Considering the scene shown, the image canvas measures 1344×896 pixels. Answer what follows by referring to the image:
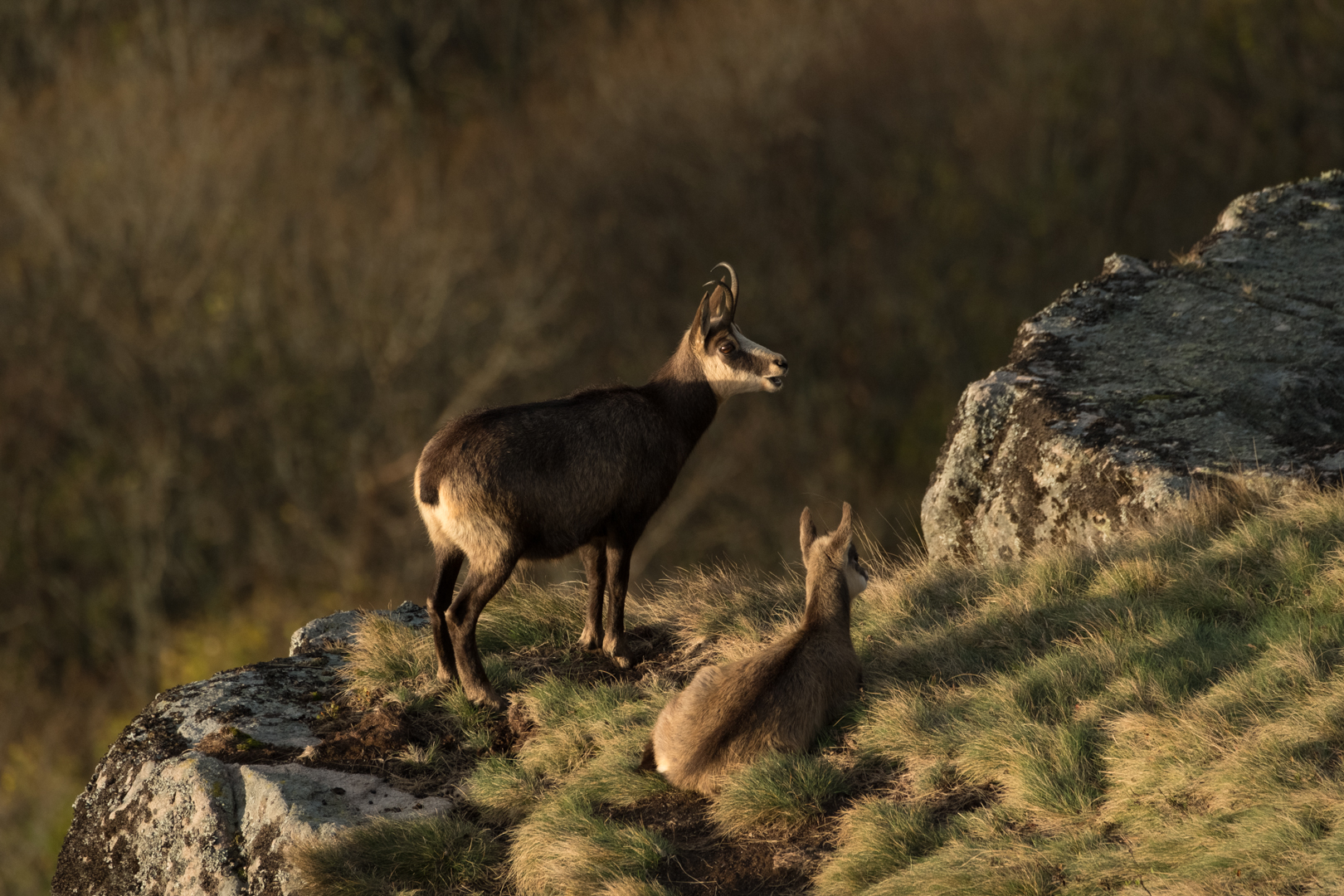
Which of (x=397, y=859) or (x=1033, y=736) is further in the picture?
(x=397, y=859)

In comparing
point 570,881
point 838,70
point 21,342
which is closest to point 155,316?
point 21,342

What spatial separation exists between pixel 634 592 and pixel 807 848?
3.89 metres

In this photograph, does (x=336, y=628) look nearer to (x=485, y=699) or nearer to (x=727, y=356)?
(x=485, y=699)

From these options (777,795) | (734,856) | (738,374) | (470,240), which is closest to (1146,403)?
(738,374)

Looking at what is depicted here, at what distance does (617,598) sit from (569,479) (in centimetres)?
84

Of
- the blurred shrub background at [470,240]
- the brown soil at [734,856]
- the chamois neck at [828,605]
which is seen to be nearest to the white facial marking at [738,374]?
the chamois neck at [828,605]

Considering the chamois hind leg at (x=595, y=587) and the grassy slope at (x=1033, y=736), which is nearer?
the grassy slope at (x=1033, y=736)

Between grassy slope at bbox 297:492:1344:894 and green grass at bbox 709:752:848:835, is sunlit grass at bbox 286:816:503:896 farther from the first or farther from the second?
green grass at bbox 709:752:848:835

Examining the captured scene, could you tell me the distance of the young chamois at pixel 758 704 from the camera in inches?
235

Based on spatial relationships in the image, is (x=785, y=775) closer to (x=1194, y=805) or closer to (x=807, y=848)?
(x=807, y=848)

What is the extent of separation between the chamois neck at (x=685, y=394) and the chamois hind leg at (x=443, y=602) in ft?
5.33

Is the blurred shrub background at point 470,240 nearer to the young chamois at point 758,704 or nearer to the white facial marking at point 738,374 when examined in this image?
the white facial marking at point 738,374

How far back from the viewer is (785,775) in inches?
229

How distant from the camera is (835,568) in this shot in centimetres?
670
